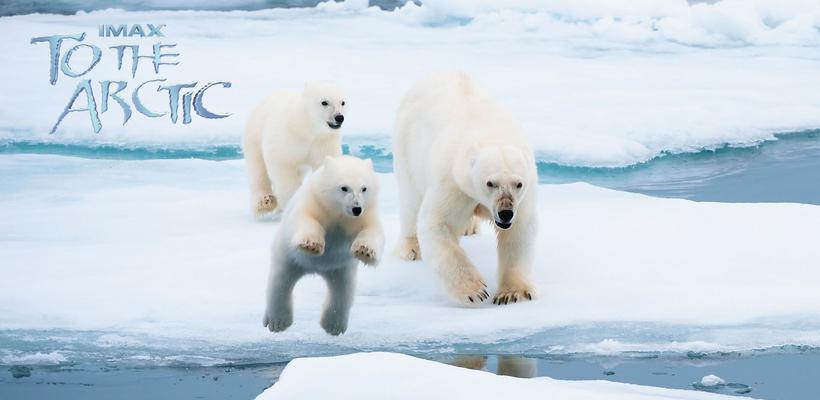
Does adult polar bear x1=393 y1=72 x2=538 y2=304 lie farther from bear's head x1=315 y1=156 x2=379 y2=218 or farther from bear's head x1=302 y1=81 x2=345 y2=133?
bear's head x1=302 y1=81 x2=345 y2=133

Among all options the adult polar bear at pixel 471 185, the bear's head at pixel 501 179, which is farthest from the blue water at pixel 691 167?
the bear's head at pixel 501 179

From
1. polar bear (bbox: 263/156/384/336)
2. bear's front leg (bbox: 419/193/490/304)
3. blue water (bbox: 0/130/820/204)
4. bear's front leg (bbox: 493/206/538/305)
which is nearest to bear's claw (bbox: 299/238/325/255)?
polar bear (bbox: 263/156/384/336)

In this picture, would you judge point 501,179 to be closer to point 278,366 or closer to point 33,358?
point 278,366

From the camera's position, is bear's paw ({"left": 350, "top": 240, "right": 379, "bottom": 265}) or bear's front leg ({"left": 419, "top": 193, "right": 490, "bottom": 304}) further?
bear's front leg ({"left": 419, "top": 193, "right": 490, "bottom": 304})

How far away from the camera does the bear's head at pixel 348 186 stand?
2928mm

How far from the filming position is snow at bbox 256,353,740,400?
268 centimetres

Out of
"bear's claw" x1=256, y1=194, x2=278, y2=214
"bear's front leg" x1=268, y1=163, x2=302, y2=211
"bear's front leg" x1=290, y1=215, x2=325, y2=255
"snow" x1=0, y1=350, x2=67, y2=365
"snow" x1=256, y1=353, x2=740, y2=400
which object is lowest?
"snow" x1=256, y1=353, x2=740, y2=400

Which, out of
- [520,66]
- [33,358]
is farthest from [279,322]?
[520,66]

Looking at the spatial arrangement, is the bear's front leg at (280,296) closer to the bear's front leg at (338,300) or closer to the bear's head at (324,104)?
the bear's front leg at (338,300)

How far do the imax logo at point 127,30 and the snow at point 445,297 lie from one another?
361 centimetres

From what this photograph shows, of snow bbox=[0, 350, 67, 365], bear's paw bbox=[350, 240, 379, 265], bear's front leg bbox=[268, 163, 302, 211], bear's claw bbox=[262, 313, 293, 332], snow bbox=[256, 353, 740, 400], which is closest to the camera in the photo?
snow bbox=[256, 353, 740, 400]

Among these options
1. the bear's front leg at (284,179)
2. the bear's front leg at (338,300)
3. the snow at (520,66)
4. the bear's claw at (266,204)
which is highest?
the snow at (520,66)

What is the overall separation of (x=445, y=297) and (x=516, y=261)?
0.24 meters

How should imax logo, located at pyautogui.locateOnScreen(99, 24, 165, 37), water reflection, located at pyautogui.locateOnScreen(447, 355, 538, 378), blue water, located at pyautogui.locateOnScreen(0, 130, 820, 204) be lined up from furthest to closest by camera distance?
imax logo, located at pyautogui.locateOnScreen(99, 24, 165, 37) < blue water, located at pyautogui.locateOnScreen(0, 130, 820, 204) < water reflection, located at pyautogui.locateOnScreen(447, 355, 538, 378)
